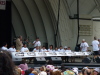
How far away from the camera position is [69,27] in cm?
2702

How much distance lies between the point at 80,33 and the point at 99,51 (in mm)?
6443

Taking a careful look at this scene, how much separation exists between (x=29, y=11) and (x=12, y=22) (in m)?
2.31

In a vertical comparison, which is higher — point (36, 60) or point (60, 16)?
point (60, 16)

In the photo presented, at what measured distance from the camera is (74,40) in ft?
89.5

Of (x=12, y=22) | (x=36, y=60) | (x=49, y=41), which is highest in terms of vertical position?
(x=12, y=22)

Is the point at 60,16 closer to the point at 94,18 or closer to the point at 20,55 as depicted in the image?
the point at 94,18

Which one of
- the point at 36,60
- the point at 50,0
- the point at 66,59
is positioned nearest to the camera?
the point at 36,60

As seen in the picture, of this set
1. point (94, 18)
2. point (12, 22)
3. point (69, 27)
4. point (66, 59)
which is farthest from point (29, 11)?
point (66, 59)

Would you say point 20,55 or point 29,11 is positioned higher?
point 29,11

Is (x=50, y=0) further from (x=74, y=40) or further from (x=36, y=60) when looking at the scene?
(x=36, y=60)

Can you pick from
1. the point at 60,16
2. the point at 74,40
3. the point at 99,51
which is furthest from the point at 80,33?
the point at 99,51

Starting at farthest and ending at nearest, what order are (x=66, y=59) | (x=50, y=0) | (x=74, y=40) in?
(x=74, y=40)
(x=50, y=0)
(x=66, y=59)

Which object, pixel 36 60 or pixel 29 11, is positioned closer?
pixel 36 60

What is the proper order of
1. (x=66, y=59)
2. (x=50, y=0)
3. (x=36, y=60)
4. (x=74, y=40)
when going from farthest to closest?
1. (x=74, y=40)
2. (x=50, y=0)
3. (x=66, y=59)
4. (x=36, y=60)
